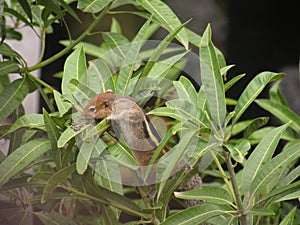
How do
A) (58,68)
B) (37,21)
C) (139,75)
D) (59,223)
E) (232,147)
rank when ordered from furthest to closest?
(58,68), (37,21), (59,223), (139,75), (232,147)

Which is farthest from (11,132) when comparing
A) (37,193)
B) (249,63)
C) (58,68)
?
(249,63)

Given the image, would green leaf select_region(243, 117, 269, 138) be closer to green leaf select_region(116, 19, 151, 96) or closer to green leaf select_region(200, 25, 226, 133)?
green leaf select_region(200, 25, 226, 133)

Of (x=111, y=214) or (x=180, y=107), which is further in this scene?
(x=111, y=214)

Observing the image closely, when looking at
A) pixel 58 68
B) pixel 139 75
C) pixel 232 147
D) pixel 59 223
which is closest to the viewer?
pixel 232 147

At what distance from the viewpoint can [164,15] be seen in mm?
1272

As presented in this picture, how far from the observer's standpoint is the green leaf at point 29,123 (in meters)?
1.22

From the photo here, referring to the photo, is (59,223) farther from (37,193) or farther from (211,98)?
(211,98)

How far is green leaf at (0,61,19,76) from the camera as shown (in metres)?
1.30

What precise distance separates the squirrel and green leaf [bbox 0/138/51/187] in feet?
0.44

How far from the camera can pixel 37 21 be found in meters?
1.51

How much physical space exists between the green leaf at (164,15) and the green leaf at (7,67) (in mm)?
291

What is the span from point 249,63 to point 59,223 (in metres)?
1.72

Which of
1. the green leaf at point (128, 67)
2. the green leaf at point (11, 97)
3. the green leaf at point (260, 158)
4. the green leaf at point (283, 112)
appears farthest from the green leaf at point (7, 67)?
the green leaf at point (283, 112)

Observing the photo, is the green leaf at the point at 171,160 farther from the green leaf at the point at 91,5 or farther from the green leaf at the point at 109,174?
the green leaf at the point at 91,5
